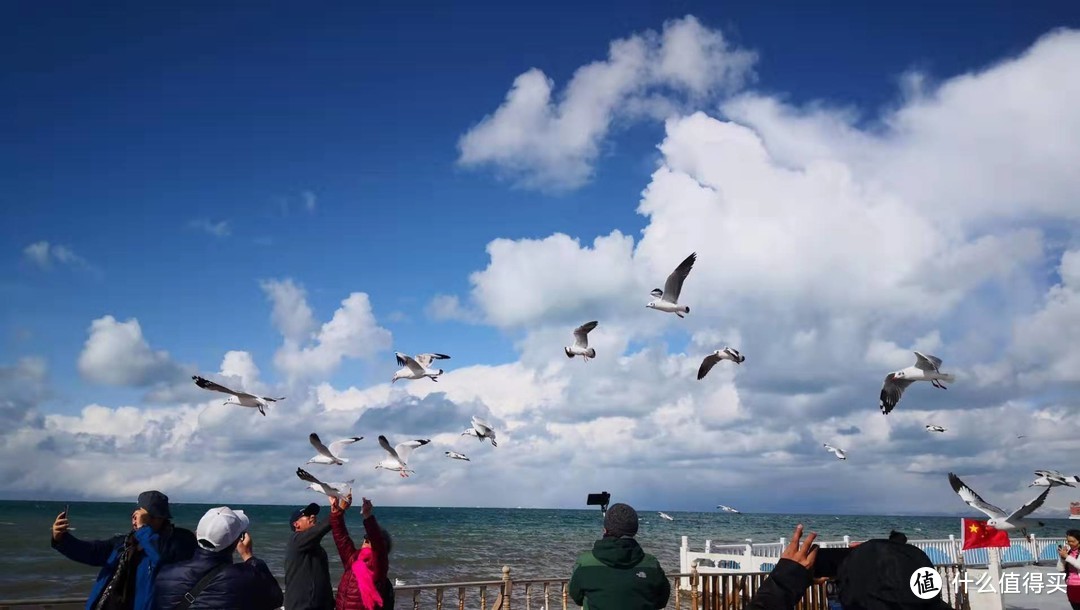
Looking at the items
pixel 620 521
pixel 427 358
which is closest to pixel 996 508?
pixel 620 521

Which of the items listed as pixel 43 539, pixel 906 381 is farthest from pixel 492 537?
pixel 906 381

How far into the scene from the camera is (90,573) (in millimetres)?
24078

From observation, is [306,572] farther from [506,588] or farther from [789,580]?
[789,580]

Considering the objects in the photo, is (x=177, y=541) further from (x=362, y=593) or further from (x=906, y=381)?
→ (x=906, y=381)

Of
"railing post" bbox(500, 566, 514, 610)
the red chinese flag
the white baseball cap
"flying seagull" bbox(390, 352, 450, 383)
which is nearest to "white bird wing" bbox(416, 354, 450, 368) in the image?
"flying seagull" bbox(390, 352, 450, 383)

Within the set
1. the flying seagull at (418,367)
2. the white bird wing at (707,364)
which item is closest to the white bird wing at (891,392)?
the white bird wing at (707,364)

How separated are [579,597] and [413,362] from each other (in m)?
10.5

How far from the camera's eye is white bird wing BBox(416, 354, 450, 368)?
14.3 m

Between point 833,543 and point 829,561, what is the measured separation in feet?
50.5

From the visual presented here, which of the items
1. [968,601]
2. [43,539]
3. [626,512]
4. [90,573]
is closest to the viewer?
[626,512]

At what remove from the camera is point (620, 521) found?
404 centimetres

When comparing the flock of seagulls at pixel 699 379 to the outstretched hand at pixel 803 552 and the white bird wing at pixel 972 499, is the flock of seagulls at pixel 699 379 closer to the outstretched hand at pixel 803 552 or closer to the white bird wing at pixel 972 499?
the white bird wing at pixel 972 499

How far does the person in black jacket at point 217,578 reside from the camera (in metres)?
3.81

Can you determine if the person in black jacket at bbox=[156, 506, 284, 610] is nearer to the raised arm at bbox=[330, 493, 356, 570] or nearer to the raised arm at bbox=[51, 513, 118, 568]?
the raised arm at bbox=[330, 493, 356, 570]
